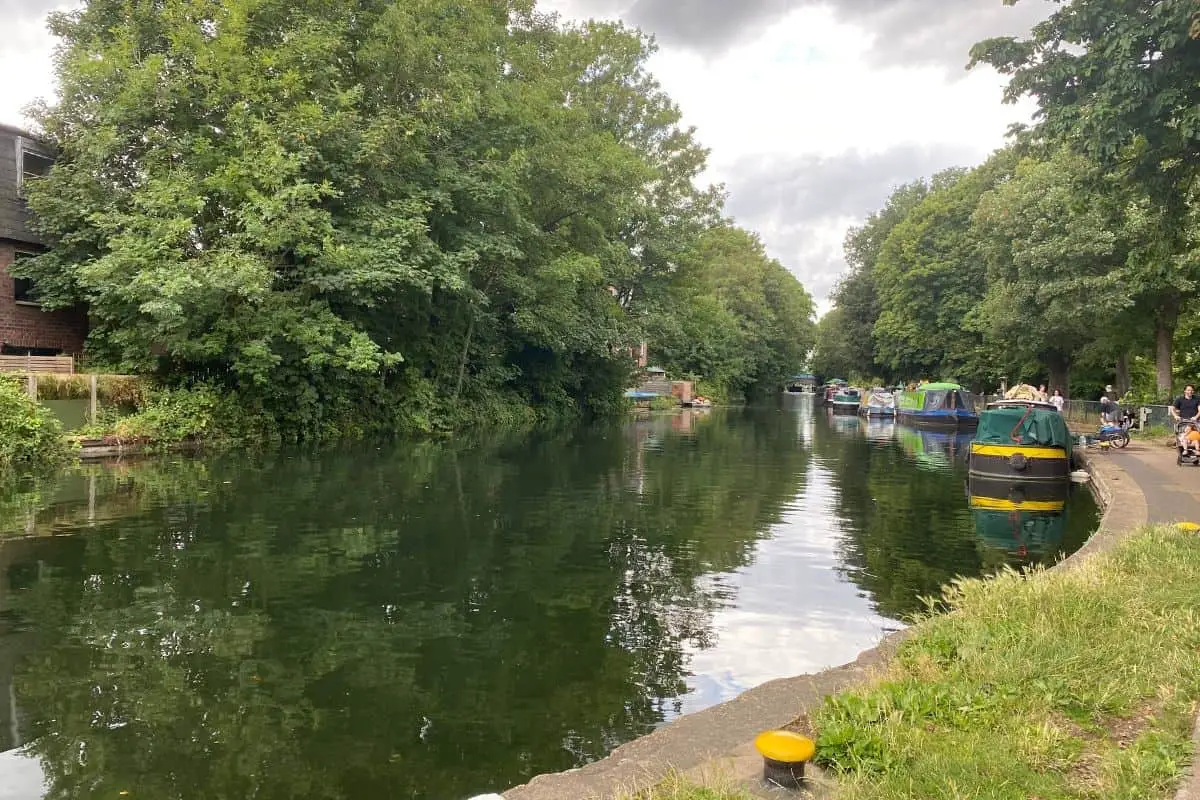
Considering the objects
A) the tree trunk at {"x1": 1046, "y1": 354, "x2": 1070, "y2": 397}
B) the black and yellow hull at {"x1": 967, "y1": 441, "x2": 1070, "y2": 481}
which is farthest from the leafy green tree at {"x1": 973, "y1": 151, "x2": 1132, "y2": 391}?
the black and yellow hull at {"x1": 967, "y1": 441, "x2": 1070, "y2": 481}

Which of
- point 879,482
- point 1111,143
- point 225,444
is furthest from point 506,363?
point 1111,143

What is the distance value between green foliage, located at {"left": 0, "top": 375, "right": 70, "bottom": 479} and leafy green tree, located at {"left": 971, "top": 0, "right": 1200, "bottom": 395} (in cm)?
1997

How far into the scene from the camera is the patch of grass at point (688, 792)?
382cm

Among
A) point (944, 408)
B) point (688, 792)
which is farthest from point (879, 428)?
point (688, 792)

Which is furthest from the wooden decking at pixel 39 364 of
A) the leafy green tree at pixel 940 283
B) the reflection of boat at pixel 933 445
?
the leafy green tree at pixel 940 283

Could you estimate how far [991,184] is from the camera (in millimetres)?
53594

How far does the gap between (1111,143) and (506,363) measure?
104ft

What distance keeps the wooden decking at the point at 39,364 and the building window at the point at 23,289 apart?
11.5 ft

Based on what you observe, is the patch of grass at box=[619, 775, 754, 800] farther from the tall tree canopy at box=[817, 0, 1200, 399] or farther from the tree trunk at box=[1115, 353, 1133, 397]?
the tree trunk at box=[1115, 353, 1133, 397]

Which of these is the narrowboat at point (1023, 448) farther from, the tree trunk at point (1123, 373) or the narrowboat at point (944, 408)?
the narrowboat at point (944, 408)

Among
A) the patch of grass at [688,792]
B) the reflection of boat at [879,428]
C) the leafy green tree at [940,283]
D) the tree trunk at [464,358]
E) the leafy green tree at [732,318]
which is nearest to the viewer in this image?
the patch of grass at [688,792]

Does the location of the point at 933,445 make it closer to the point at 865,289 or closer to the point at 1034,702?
the point at 1034,702

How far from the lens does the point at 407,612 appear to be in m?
8.72

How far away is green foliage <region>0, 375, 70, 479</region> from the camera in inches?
677
